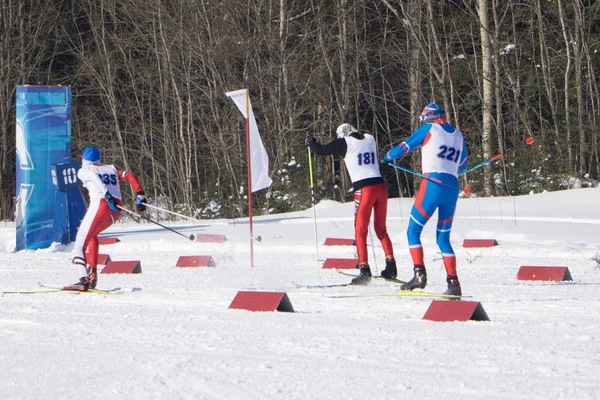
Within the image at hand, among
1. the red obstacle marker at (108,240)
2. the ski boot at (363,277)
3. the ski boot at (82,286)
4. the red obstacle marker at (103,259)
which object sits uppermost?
the red obstacle marker at (108,240)

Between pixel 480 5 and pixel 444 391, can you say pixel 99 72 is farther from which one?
pixel 444 391

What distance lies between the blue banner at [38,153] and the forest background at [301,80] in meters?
8.75

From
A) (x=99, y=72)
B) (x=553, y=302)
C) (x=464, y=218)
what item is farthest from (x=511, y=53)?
(x=553, y=302)

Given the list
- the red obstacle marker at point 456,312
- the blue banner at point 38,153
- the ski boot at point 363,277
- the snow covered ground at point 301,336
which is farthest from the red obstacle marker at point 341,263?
the blue banner at point 38,153

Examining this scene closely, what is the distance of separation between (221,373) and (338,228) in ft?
34.5

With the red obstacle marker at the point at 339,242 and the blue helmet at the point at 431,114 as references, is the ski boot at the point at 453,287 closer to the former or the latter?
the blue helmet at the point at 431,114

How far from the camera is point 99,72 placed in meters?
29.1

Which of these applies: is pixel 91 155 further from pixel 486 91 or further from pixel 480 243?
pixel 486 91

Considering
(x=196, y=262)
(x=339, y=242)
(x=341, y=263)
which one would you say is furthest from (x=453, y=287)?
(x=339, y=242)

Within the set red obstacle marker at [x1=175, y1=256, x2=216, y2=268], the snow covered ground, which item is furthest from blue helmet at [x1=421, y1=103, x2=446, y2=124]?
→ red obstacle marker at [x1=175, y1=256, x2=216, y2=268]

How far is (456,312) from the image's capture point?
6.88 m

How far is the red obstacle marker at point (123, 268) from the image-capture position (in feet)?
37.0

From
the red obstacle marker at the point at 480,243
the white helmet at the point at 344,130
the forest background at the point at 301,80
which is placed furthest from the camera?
the forest background at the point at 301,80

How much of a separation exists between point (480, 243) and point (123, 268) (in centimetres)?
473
